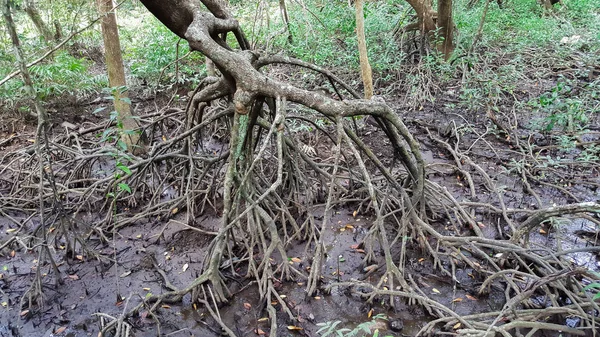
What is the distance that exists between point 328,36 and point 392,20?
1.43 metres

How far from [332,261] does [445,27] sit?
5371mm

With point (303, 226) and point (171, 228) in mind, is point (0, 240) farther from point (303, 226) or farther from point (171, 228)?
point (303, 226)

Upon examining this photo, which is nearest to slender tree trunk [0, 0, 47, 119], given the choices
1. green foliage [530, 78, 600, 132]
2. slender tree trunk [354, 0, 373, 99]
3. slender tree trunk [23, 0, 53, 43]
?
slender tree trunk [354, 0, 373, 99]

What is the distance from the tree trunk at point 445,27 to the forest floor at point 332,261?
2.29 metres

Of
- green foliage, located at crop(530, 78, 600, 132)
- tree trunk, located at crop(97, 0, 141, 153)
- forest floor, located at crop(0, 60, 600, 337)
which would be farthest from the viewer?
green foliage, located at crop(530, 78, 600, 132)

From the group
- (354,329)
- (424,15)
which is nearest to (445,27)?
(424,15)

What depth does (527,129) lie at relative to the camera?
5.50 m

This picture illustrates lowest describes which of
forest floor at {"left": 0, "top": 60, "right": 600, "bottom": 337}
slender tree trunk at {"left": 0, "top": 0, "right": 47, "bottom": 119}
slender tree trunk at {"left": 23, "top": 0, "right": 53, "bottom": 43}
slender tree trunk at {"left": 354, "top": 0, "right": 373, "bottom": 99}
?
forest floor at {"left": 0, "top": 60, "right": 600, "bottom": 337}

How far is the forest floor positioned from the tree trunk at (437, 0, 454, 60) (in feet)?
7.52

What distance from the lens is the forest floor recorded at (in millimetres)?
2945

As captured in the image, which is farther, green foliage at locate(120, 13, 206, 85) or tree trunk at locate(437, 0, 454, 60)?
tree trunk at locate(437, 0, 454, 60)

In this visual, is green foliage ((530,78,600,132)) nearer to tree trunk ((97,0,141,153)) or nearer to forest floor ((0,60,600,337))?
forest floor ((0,60,600,337))

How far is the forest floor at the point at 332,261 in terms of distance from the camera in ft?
9.66

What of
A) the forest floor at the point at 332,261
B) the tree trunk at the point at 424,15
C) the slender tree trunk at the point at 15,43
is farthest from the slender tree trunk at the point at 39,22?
the tree trunk at the point at 424,15
